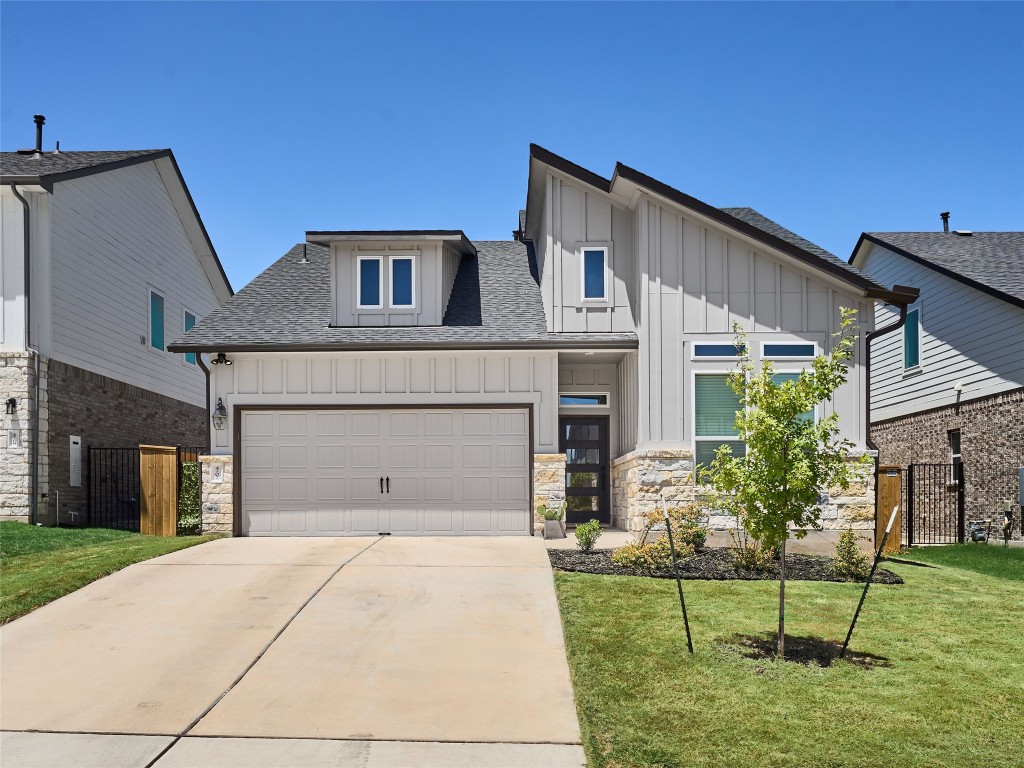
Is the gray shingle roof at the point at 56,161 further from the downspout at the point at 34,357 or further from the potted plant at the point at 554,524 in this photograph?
the potted plant at the point at 554,524

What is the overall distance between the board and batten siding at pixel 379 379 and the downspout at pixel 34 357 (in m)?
3.46

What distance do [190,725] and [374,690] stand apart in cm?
148

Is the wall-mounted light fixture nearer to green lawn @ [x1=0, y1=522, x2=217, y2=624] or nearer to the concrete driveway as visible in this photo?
green lawn @ [x1=0, y1=522, x2=217, y2=624]

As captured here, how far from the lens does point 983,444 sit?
18109mm

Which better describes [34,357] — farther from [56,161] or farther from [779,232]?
[779,232]

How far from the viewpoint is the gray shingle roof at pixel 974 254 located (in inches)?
723

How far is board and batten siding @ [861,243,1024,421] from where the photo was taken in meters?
17.7

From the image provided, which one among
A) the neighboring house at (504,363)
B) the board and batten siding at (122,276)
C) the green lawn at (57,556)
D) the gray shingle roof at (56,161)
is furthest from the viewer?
the board and batten siding at (122,276)

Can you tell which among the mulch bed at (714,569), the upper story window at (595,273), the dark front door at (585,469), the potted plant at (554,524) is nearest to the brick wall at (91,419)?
the potted plant at (554,524)

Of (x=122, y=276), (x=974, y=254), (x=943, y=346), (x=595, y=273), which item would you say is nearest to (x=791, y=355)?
(x=595, y=273)

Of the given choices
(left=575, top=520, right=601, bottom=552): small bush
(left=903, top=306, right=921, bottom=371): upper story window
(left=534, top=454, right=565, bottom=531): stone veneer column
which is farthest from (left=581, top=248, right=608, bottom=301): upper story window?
(left=903, top=306, right=921, bottom=371): upper story window

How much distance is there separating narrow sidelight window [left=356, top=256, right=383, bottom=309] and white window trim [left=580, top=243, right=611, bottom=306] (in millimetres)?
3803

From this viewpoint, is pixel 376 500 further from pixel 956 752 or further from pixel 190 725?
pixel 956 752

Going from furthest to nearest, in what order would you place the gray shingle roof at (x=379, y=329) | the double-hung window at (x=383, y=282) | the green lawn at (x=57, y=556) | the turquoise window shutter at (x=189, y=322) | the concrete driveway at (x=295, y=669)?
the turquoise window shutter at (x=189, y=322) < the double-hung window at (x=383, y=282) < the gray shingle roof at (x=379, y=329) < the green lawn at (x=57, y=556) < the concrete driveway at (x=295, y=669)
